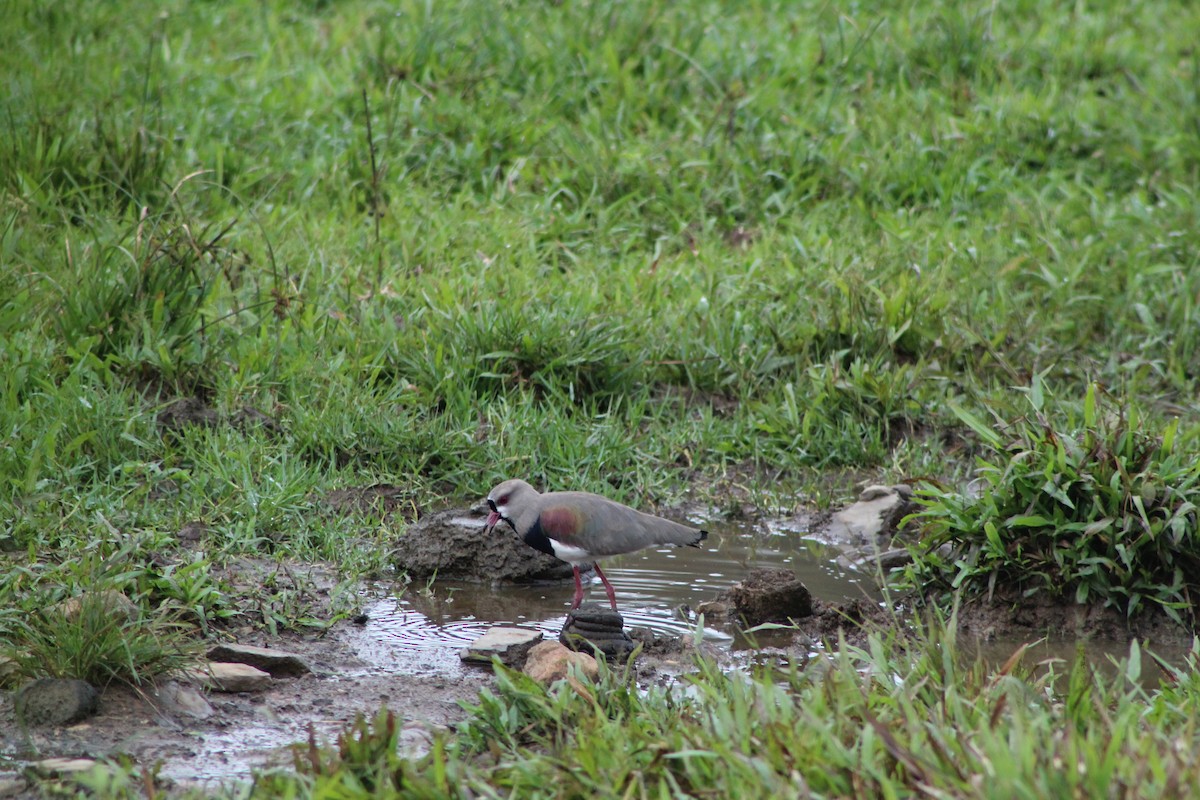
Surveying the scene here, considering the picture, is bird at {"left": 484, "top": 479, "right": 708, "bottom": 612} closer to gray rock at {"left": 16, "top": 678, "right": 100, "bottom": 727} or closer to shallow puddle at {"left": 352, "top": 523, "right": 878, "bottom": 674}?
shallow puddle at {"left": 352, "top": 523, "right": 878, "bottom": 674}

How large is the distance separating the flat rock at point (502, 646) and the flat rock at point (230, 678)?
66 centimetres

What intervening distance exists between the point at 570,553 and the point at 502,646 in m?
0.53

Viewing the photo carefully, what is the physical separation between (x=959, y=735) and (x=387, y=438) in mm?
3256

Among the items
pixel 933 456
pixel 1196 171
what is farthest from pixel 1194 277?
pixel 933 456

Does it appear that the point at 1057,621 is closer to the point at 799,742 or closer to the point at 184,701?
the point at 799,742

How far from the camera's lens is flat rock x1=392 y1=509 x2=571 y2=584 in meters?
5.09

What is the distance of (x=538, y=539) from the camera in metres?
4.80

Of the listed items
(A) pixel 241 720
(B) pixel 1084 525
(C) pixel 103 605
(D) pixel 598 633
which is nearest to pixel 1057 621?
(B) pixel 1084 525

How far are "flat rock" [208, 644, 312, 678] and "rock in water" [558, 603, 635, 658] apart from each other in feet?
2.85

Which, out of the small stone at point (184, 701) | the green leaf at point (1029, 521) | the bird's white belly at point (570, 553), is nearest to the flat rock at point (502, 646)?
the bird's white belly at point (570, 553)

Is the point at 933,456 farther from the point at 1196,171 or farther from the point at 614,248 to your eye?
the point at 1196,171

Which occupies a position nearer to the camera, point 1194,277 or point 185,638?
point 185,638

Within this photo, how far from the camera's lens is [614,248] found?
299 inches

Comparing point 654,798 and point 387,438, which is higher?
point 654,798
